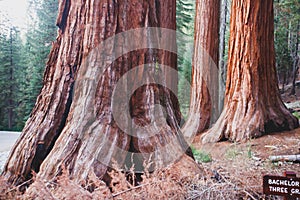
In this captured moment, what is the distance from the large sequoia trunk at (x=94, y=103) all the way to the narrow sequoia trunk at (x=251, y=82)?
93 centimetres

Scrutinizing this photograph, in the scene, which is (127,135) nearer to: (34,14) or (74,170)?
(74,170)

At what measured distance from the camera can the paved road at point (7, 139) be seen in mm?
1244

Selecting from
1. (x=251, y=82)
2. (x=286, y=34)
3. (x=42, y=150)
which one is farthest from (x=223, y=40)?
(x=42, y=150)

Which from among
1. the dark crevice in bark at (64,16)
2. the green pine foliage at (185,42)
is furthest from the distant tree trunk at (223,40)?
the dark crevice in bark at (64,16)

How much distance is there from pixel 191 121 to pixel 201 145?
0.42 m

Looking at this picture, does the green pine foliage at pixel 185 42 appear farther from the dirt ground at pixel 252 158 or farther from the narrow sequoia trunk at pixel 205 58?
the dirt ground at pixel 252 158

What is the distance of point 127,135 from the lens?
1.18 meters

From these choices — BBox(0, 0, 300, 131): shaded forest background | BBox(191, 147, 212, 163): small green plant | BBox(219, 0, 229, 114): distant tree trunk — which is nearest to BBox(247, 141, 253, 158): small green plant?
BBox(191, 147, 212, 163): small green plant

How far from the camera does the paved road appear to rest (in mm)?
1244

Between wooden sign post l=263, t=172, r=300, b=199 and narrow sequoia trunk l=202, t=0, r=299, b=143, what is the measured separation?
1.09 meters

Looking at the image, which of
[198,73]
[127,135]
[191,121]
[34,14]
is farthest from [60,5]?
[198,73]

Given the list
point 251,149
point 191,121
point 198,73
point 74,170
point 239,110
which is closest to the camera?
point 74,170

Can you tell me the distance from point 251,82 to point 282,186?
4.40 ft

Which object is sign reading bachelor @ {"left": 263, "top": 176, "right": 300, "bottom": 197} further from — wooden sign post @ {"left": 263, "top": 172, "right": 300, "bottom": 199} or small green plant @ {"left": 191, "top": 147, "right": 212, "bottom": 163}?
small green plant @ {"left": 191, "top": 147, "right": 212, "bottom": 163}
